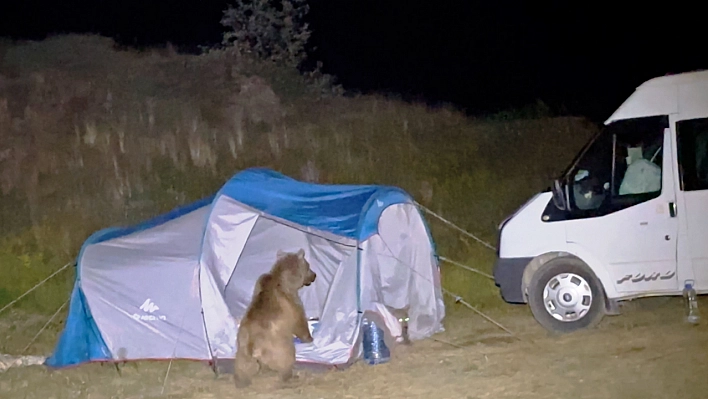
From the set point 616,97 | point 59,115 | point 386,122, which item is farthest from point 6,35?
point 616,97

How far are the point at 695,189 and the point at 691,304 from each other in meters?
1.22

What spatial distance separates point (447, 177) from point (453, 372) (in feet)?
33.8

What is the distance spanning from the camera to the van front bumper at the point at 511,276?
783 cm

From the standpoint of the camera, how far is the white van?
725cm

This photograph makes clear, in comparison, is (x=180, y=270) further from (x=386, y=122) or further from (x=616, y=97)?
(x=616, y=97)

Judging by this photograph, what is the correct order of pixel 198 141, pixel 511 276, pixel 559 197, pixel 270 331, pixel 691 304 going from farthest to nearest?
1. pixel 198 141
2. pixel 511 276
3. pixel 691 304
4. pixel 559 197
5. pixel 270 331

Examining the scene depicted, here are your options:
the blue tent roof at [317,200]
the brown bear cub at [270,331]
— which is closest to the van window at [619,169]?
the blue tent roof at [317,200]

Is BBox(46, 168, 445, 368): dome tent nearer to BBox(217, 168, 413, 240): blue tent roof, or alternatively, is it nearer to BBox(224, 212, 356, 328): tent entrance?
BBox(217, 168, 413, 240): blue tent roof

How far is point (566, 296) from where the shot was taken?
765 cm

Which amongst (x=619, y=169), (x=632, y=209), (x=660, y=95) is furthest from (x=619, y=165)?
(x=660, y=95)

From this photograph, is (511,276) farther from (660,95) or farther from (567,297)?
(660,95)

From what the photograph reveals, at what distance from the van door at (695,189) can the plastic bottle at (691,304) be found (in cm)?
7

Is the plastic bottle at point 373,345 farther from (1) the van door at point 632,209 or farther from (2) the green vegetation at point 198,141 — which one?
(2) the green vegetation at point 198,141

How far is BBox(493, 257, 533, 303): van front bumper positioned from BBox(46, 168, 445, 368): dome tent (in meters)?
1.05
